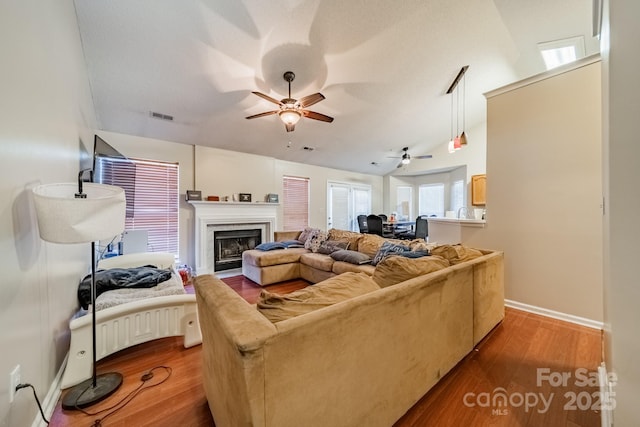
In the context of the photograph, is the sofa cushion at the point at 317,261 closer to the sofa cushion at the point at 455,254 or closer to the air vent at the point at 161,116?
the sofa cushion at the point at 455,254

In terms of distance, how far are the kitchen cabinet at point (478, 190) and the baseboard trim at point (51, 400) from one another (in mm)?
7432

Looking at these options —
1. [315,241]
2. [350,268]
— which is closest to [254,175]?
[315,241]

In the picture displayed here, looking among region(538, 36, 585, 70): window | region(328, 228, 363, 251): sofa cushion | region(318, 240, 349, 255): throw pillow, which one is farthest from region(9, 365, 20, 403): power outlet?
region(538, 36, 585, 70): window

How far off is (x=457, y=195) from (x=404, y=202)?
181cm

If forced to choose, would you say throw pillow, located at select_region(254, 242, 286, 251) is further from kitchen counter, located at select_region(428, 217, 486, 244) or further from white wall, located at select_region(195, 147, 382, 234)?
kitchen counter, located at select_region(428, 217, 486, 244)

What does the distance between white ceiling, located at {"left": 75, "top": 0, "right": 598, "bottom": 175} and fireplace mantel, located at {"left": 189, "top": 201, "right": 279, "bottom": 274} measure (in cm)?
129

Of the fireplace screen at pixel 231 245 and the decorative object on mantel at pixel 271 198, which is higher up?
the decorative object on mantel at pixel 271 198

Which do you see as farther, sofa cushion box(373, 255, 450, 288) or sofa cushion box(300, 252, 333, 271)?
sofa cushion box(300, 252, 333, 271)

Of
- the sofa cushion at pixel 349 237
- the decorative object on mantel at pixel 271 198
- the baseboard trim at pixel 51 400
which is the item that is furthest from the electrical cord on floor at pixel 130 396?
the decorative object on mantel at pixel 271 198

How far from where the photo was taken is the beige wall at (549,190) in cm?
245

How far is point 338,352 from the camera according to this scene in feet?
3.31

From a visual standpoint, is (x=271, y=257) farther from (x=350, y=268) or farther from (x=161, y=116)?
(x=161, y=116)

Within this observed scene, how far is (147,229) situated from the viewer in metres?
4.28

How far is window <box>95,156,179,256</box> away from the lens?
405 centimetres
